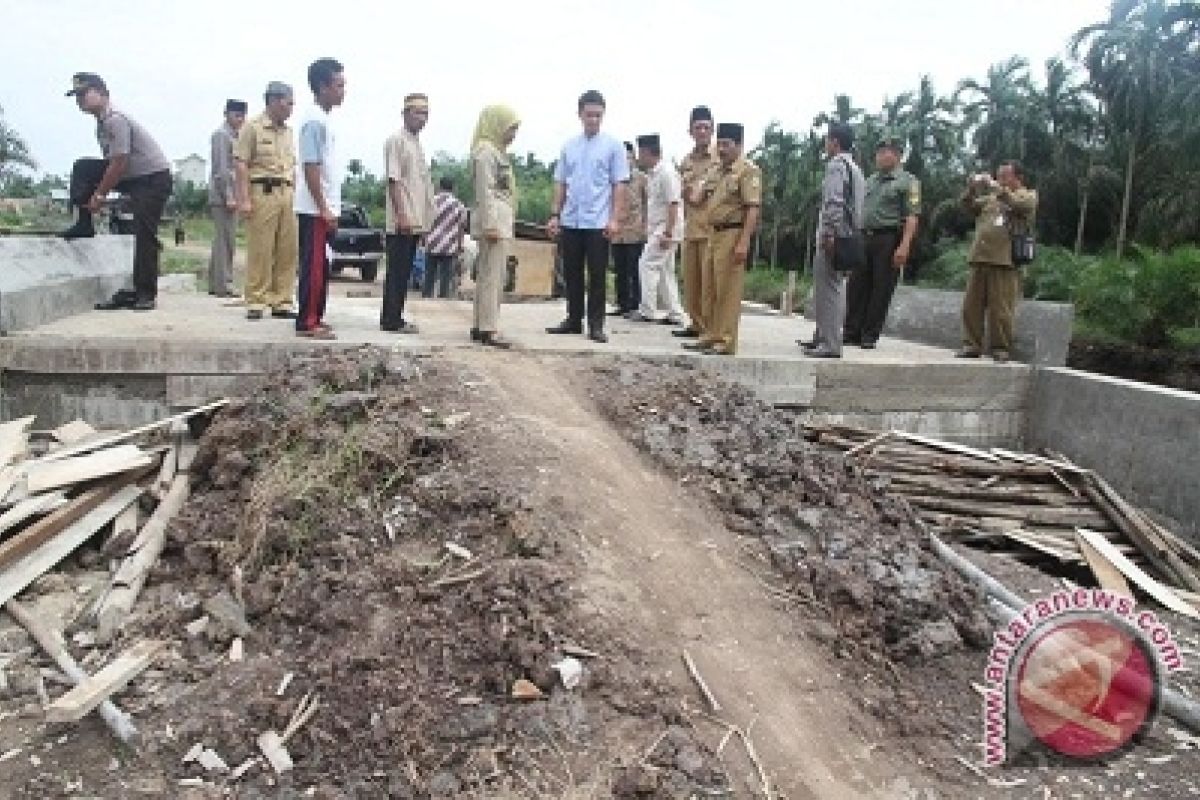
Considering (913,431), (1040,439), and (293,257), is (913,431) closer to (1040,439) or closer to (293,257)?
(1040,439)

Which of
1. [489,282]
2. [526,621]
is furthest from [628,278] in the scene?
[526,621]

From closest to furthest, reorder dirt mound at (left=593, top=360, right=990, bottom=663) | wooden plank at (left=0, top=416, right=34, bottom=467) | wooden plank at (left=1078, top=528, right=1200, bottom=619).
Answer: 1. dirt mound at (left=593, top=360, right=990, bottom=663)
2. wooden plank at (left=0, top=416, right=34, bottom=467)
3. wooden plank at (left=1078, top=528, right=1200, bottom=619)

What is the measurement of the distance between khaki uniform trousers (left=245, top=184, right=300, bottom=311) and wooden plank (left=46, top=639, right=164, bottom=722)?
4.05 metres

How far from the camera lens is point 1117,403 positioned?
732 centimetres

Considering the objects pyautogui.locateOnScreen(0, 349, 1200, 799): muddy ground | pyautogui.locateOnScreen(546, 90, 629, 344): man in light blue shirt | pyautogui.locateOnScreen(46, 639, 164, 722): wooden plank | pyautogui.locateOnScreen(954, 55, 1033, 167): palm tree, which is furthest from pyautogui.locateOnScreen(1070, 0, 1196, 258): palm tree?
pyautogui.locateOnScreen(46, 639, 164, 722): wooden plank

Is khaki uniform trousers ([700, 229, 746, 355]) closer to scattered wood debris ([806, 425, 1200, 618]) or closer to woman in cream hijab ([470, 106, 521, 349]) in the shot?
scattered wood debris ([806, 425, 1200, 618])

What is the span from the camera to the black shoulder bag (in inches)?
289

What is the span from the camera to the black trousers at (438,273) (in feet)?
39.4

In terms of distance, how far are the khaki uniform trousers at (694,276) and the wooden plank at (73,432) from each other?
434 cm

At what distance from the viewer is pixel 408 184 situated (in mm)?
6688

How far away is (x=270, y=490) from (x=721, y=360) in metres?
3.37

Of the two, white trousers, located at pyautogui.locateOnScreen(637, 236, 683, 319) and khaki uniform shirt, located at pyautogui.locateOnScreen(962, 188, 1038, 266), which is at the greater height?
khaki uniform shirt, located at pyautogui.locateOnScreen(962, 188, 1038, 266)

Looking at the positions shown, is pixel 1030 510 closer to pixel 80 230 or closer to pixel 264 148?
pixel 264 148

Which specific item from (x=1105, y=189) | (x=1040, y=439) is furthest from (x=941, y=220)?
(x=1040, y=439)
